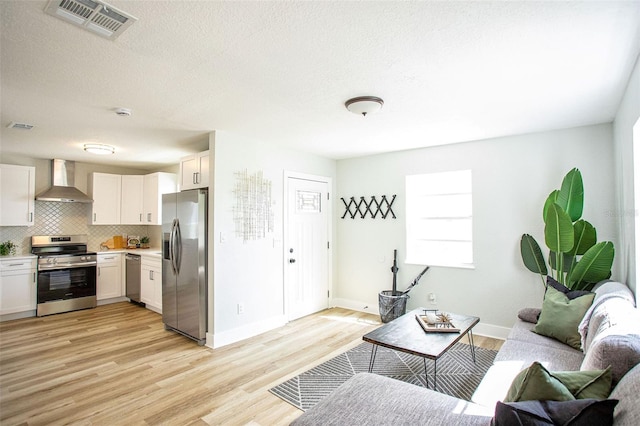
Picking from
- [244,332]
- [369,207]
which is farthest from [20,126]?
[369,207]

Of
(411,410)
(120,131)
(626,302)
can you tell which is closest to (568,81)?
(626,302)

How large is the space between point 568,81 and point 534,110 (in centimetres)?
64

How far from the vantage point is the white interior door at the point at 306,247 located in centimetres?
480

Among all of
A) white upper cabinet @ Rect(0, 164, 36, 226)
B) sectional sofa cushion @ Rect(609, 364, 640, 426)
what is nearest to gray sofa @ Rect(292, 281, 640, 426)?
sectional sofa cushion @ Rect(609, 364, 640, 426)

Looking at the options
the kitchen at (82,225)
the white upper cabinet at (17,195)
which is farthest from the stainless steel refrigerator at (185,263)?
the white upper cabinet at (17,195)

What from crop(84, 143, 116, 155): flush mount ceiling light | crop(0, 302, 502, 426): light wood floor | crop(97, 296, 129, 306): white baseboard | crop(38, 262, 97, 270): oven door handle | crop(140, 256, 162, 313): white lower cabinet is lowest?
crop(0, 302, 502, 426): light wood floor

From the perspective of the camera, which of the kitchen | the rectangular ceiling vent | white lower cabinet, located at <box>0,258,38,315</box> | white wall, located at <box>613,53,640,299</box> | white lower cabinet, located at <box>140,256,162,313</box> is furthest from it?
white lower cabinet, located at <box>140,256,162,313</box>

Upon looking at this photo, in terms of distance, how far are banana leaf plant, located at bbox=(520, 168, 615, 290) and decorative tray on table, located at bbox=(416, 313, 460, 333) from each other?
48.5 inches

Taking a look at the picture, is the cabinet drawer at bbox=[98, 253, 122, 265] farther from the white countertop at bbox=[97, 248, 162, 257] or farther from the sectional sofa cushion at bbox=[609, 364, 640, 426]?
the sectional sofa cushion at bbox=[609, 364, 640, 426]

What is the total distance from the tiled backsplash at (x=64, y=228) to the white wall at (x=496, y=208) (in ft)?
14.4

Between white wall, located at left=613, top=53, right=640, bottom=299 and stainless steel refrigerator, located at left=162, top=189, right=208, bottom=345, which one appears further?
stainless steel refrigerator, located at left=162, top=189, right=208, bottom=345

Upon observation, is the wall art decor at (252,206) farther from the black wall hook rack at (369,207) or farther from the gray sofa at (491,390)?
the gray sofa at (491,390)

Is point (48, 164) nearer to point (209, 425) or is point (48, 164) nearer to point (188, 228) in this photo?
point (188, 228)

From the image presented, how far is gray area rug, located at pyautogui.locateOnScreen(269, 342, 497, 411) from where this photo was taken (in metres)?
2.79
